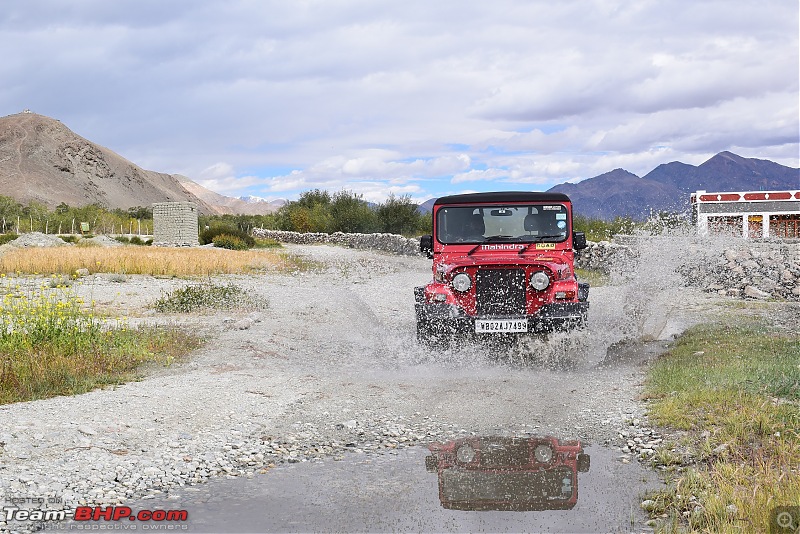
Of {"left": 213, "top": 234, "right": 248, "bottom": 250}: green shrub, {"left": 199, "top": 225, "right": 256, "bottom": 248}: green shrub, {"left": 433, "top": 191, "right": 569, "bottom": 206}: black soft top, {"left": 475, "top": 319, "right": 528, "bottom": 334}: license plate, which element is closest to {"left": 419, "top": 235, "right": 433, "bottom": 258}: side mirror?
{"left": 433, "top": 191, "right": 569, "bottom": 206}: black soft top

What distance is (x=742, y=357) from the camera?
10.6 metres

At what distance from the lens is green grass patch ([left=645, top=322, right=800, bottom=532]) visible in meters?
4.90

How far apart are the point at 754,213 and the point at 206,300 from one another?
50548 mm

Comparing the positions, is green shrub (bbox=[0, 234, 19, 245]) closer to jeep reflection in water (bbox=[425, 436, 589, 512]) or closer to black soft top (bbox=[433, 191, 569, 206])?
black soft top (bbox=[433, 191, 569, 206])

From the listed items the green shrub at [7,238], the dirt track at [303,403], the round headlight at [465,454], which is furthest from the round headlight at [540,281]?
the green shrub at [7,238]

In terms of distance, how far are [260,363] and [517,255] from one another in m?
4.33

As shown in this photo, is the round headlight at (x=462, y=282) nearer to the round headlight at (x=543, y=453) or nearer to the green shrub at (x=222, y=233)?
the round headlight at (x=543, y=453)

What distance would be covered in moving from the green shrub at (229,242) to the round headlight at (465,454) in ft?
128

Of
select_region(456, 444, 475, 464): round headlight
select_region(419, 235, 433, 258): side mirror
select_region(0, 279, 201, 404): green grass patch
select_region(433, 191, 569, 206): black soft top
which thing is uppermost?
select_region(433, 191, 569, 206): black soft top

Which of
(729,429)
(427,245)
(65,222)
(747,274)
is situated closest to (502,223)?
(427,245)

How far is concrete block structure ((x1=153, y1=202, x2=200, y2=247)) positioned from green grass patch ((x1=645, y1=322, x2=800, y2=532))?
3954cm

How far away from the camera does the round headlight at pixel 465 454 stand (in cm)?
650

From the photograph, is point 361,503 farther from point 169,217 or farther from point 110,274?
point 169,217

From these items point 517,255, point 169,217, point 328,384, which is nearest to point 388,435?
point 328,384
